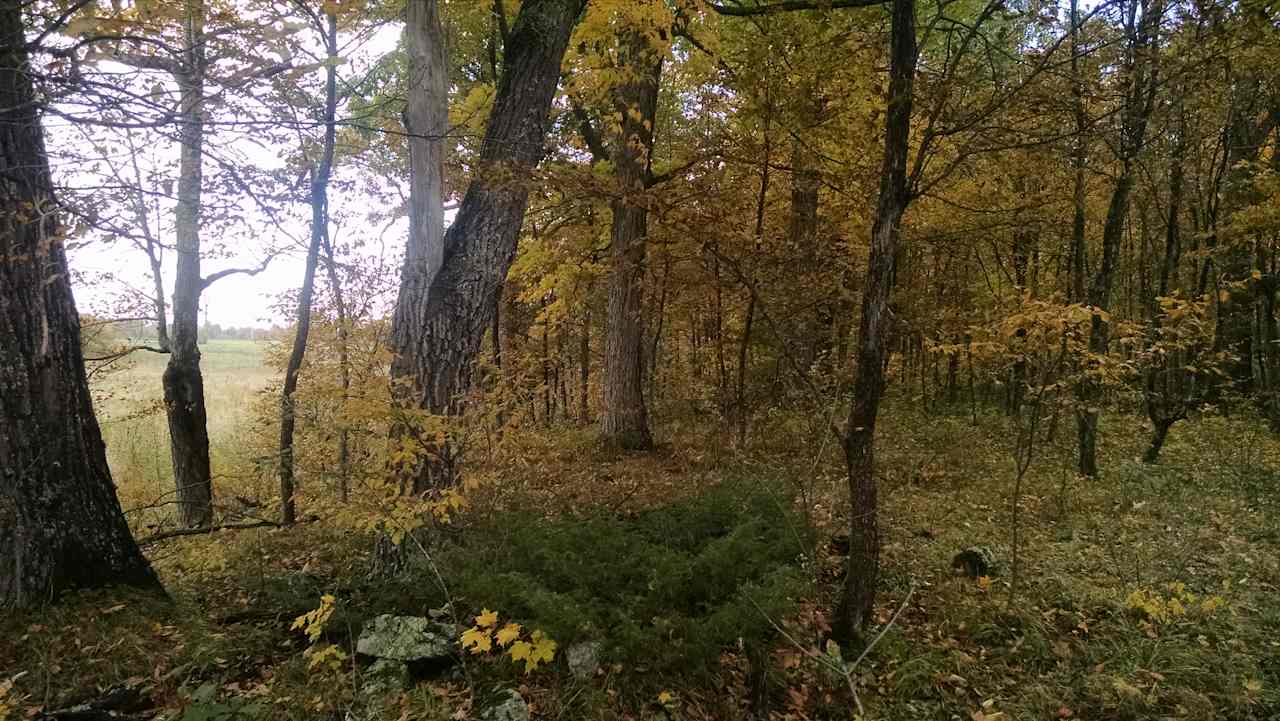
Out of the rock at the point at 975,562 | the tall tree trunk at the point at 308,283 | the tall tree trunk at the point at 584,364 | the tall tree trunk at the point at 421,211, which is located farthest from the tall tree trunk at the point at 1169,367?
the tall tree trunk at the point at 584,364

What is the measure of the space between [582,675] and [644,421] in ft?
20.5

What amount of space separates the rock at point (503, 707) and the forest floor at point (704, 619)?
9 centimetres

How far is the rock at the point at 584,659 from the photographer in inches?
146

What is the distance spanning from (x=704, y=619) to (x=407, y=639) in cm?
181

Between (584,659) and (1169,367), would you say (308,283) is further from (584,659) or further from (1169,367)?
(1169,367)

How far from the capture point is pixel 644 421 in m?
9.88

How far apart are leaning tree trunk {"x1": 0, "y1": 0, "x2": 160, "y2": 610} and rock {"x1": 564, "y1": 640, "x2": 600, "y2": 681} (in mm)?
3016

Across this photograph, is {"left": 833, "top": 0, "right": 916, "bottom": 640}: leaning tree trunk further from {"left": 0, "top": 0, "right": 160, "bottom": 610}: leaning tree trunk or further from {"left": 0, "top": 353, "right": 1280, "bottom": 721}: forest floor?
{"left": 0, "top": 0, "right": 160, "bottom": 610}: leaning tree trunk

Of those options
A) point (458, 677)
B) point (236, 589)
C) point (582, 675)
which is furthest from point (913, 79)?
point (236, 589)

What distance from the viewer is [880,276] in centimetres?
383

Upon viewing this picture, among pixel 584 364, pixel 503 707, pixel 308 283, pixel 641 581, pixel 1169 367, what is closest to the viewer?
pixel 503 707

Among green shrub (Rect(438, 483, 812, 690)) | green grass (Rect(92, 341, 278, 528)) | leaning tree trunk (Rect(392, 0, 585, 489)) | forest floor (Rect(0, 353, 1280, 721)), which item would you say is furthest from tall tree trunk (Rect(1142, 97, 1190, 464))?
green grass (Rect(92, 341, 278, 528))

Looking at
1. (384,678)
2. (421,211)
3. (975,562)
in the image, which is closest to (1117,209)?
(975,562)

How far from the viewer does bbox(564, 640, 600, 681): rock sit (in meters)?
3.72
